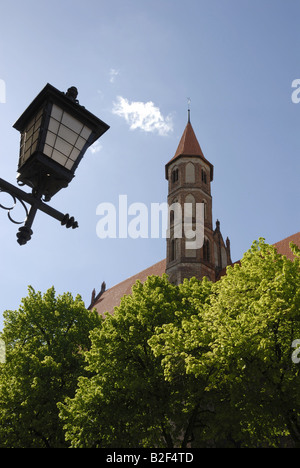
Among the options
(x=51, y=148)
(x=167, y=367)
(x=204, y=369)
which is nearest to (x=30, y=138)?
(x=51, y=148)

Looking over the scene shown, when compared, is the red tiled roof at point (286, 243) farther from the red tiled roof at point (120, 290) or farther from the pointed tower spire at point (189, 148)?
the pointed tower spire at point (189, 148)

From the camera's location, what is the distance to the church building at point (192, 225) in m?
34.2

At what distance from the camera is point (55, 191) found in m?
3.60

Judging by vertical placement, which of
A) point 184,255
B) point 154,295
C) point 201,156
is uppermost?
point 201,156

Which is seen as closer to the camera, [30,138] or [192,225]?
[30,138]

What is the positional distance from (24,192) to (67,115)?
78 centimetres

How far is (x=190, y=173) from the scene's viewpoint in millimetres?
40156

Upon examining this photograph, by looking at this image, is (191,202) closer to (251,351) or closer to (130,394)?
(130,394)

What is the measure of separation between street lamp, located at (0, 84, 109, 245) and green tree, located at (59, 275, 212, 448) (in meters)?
12.7

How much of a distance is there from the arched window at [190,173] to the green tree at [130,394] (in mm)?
22922

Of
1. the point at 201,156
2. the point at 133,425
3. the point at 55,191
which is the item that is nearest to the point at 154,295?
the point at 133,425

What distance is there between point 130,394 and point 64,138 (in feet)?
45.0
